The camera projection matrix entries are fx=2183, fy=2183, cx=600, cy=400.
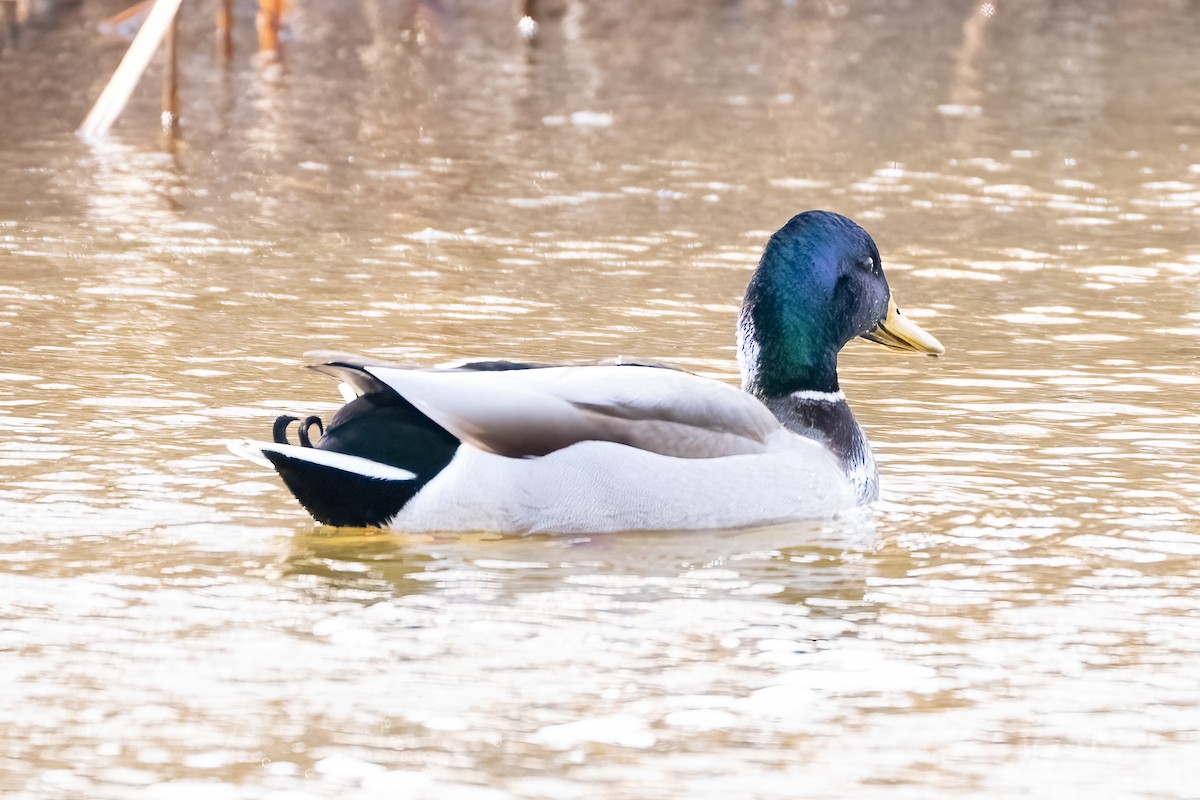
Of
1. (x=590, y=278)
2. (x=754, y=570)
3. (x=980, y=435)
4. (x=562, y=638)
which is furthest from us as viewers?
(x=590, y=278)

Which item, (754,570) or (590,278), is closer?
(754,570)

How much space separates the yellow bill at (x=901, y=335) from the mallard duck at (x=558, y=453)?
2.05 ft

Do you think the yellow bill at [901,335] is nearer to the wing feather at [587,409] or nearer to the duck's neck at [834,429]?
the duck's neck at [834,429]

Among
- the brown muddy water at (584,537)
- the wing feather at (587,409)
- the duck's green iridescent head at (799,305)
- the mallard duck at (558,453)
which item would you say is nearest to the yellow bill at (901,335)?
the duck's green iridescent head at (799,305)

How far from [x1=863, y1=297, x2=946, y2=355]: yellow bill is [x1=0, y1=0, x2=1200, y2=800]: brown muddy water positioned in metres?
0.42

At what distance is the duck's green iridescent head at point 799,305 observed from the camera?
7.27 meters

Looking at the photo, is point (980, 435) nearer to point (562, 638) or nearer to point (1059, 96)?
point (562, 638)

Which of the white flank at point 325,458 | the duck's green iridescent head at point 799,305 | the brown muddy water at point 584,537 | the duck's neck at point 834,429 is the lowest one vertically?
the brown muddy water at point 584,537

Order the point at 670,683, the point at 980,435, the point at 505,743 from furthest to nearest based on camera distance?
the point at 980,435 → the point at 670,683 → the point at 505,743

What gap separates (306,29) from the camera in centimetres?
2428

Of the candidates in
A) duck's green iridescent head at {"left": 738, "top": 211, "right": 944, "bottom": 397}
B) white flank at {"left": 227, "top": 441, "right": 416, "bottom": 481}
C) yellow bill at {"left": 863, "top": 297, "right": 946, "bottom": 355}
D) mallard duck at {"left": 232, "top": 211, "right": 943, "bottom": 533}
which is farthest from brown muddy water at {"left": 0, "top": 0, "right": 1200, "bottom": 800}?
duck's green iridescent head at {"left": 738, "top": 211, "right": 944, "bottom": 397}

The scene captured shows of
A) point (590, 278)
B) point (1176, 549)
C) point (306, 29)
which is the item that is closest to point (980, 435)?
point (1176, 549)

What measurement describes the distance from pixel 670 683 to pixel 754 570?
118 centimetres

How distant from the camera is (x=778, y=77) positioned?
20938 mm
